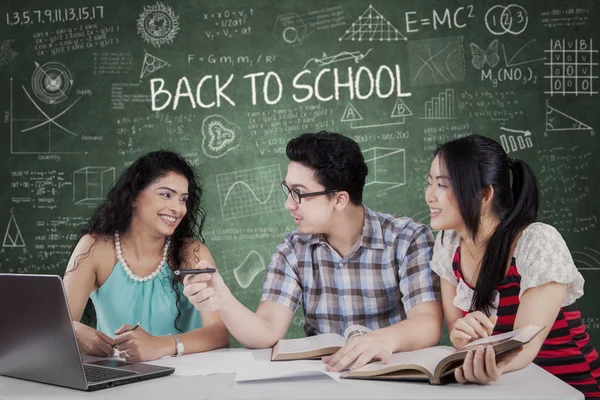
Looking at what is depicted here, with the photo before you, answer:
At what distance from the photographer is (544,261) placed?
170 centimetres

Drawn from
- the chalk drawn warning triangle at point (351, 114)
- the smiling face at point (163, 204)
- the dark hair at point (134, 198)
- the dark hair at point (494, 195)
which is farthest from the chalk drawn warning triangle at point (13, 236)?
the dark hair at point (494, 195)

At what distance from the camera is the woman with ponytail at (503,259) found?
1.69m

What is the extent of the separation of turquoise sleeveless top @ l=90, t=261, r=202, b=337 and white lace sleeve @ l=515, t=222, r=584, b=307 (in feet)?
3.70

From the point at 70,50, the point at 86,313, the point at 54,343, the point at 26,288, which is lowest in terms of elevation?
the point at 86,313

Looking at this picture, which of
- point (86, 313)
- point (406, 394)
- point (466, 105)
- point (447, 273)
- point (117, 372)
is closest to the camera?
point (406, 394)

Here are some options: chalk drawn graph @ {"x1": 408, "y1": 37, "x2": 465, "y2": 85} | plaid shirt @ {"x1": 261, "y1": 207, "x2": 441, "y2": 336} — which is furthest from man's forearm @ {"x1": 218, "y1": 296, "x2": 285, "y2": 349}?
chalk drawn graph @ {"x1": 408, "y1": 37, "x2": 465, "y2": 85}

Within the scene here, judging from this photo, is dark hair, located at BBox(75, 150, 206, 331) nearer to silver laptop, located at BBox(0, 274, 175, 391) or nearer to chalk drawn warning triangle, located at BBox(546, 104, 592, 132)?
silver laptop, located at BBox(0, 274, 175, 391)

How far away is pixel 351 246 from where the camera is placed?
7.11ft

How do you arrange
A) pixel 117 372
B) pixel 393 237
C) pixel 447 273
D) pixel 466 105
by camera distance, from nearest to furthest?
pixel 117 372, pixel 447 273, pixel 393 237, pixel 466 105

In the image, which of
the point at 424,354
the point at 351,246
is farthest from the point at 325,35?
the point at 424,354

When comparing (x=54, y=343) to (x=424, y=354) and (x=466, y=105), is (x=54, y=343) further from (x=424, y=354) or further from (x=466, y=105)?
(x=466, y=105)

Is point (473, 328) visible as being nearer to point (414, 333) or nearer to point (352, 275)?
point (414, 333)

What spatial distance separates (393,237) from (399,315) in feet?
0.81

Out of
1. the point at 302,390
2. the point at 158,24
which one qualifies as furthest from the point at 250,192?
the point at 302,390
